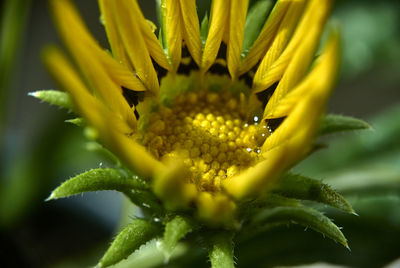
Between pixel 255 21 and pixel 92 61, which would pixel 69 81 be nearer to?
pixel 92 61

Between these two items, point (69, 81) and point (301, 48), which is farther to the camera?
point (301, 48)

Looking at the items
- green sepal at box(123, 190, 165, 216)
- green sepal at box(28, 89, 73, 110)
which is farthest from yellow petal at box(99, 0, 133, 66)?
green sepal at box(123, 190, 165, 216)

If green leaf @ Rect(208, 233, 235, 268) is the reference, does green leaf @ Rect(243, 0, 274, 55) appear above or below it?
above

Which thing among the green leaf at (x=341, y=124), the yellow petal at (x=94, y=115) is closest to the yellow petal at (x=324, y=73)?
the green leaf at (x=341, y=124)

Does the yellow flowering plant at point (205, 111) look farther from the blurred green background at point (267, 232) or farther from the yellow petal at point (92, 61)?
the blurred green background at point (267, 232)

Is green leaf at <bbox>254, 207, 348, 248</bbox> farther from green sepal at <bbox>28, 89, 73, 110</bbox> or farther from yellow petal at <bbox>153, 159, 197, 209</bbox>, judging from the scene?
green sepal at <bbox>28, 89, 73, 110</bbox>

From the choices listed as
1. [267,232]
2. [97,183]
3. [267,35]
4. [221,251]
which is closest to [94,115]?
Answer: [97,183]

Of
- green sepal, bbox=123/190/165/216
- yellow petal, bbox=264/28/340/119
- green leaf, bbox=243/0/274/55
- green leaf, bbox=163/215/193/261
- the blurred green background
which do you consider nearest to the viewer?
yellow petal, bbox=264/28/340/119
